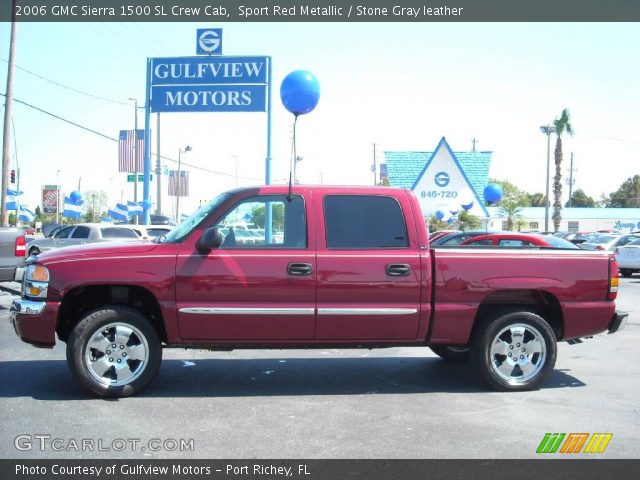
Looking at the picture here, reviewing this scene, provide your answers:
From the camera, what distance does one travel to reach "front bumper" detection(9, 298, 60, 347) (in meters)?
5.72

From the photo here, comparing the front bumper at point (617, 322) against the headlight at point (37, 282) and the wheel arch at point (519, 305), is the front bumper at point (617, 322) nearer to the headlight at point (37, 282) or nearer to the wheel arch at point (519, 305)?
the wheel arch at point (519, 305)

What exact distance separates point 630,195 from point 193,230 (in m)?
107

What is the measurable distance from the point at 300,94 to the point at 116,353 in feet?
17.4

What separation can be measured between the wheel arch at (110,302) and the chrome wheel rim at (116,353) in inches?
10.9

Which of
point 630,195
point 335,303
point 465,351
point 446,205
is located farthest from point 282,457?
point 630,195

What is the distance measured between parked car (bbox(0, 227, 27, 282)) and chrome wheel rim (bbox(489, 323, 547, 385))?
28.3 ft

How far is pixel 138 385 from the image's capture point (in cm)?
579

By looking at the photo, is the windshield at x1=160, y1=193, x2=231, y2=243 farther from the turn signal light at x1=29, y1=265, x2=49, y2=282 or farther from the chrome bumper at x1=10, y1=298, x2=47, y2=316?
the chrome bumper at x1=10, y1=298, x2=47, y2=316

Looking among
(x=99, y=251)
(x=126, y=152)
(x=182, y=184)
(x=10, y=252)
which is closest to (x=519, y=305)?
(x=99, y=251)

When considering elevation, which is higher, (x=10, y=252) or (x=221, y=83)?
(x=221, y=83)

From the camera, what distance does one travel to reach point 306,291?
584 centimetres

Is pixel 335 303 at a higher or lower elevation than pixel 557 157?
lower

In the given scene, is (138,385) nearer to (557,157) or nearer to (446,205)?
(446,205)

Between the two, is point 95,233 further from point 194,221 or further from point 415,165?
point 415,165
